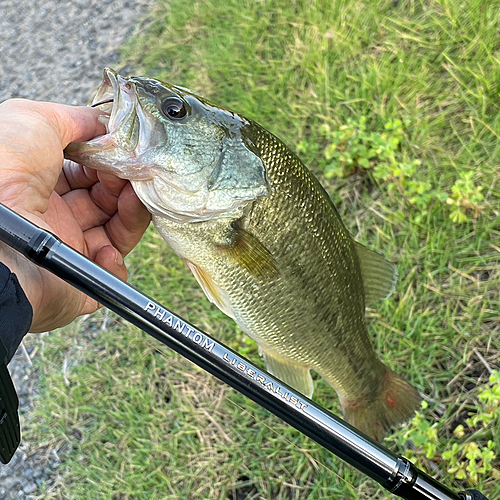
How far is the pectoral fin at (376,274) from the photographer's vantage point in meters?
1.85

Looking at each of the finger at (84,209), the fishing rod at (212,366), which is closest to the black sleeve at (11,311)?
the fishing rod at (212,366)

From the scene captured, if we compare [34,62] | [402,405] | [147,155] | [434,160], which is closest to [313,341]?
[402,405]

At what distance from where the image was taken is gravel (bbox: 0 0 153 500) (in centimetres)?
389

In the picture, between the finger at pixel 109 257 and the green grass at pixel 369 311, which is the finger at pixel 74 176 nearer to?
the finger at pixel 109 257

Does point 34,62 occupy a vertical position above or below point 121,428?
above

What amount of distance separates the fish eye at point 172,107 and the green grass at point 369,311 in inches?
33.6

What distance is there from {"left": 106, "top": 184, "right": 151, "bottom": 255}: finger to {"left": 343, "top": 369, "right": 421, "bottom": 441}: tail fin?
1.00 m

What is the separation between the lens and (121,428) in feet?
8.37

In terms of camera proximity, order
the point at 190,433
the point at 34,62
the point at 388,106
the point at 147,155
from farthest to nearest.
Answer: the point at 34,62, the point at 388,106, the point at 190,433, the point at 147,155

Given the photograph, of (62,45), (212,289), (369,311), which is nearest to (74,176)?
(212,289)

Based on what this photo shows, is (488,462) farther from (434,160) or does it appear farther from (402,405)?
(434,160)

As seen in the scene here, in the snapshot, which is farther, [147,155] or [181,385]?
[181,385]

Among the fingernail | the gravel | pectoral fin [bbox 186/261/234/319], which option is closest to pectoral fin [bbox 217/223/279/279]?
pectoral fin [bbox 186/261/234/319]

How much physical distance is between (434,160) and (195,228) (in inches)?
56.3
